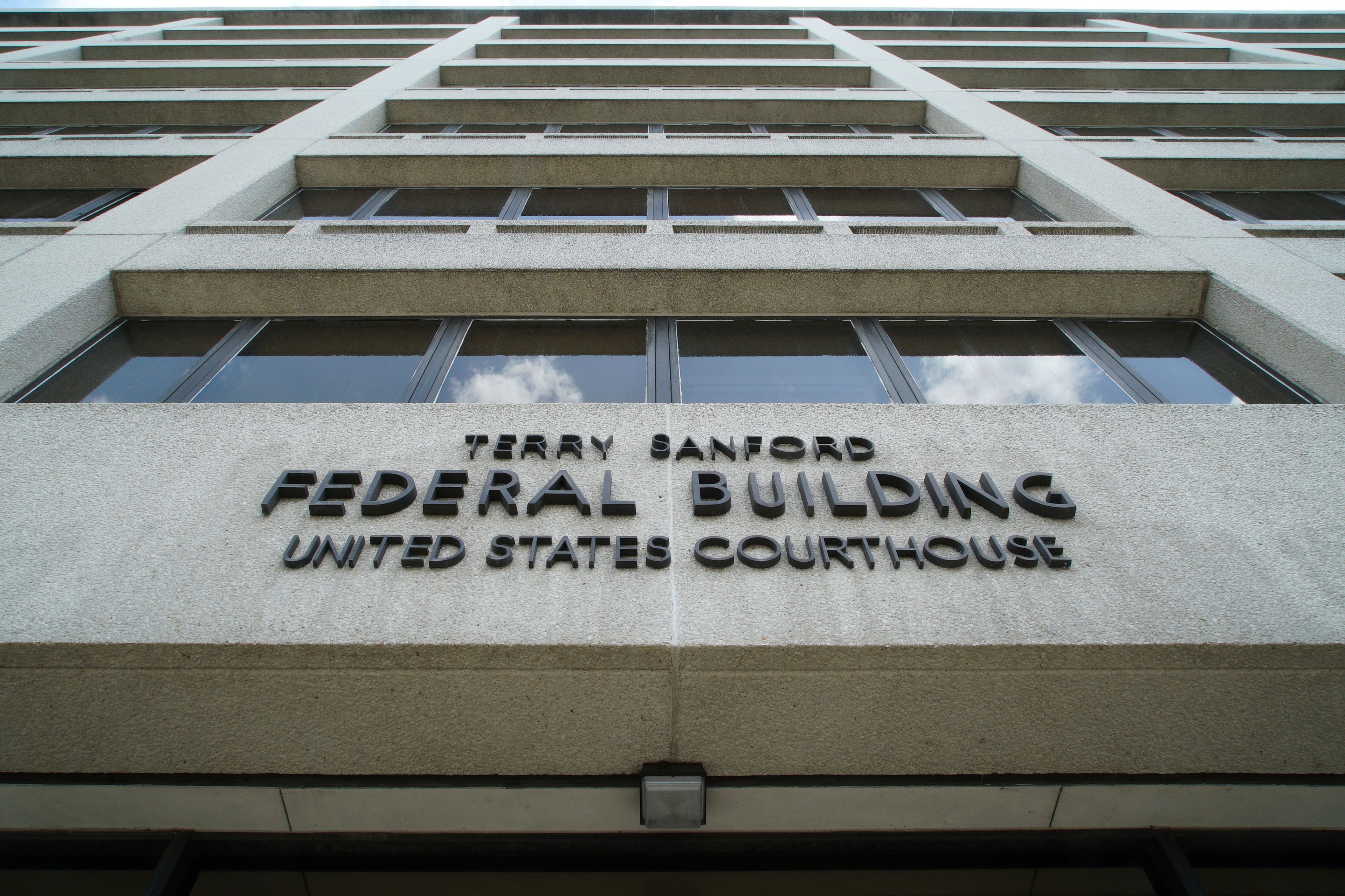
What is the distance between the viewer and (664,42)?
782 inches

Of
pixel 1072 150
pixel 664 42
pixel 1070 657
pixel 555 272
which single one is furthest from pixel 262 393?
pixel 664 42

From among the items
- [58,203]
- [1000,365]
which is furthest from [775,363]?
[58,203]

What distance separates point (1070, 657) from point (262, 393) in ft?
24.0

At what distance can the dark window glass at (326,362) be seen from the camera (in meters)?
6.92

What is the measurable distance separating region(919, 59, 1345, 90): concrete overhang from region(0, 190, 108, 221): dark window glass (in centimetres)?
1861

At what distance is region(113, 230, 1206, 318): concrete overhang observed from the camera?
7.57m

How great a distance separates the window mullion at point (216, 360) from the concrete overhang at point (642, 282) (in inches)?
7.2

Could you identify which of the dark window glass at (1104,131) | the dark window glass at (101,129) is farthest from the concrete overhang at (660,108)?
the dark window glass at (101,129)

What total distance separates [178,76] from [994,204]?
19.4m

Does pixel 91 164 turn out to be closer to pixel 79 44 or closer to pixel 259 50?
pixel 259 50

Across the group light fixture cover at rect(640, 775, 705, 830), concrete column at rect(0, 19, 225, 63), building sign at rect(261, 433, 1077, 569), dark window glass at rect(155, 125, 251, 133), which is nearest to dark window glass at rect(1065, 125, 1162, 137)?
building sign at rect(261, 433, 1077, 569)

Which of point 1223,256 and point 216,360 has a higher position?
point 1223,256

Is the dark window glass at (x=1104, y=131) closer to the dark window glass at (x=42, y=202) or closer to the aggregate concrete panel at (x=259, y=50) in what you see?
the aggregate concrete panel at (x=259, y=50)

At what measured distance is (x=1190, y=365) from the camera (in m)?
7.34
